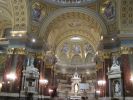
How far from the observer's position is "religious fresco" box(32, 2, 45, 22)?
20562 millimetres

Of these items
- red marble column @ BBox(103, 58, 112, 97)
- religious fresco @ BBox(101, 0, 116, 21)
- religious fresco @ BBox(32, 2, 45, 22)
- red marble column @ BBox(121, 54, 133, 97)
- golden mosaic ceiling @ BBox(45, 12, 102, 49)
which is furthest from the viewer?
golden mosaic ceiling @ BBox(45, 12, 102, 49)

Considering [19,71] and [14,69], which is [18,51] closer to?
[14,69]

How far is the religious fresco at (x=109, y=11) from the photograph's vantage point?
19.8 metres

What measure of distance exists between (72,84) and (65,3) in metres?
14.4

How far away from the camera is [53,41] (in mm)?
26906

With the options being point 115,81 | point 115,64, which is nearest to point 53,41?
point 115,64

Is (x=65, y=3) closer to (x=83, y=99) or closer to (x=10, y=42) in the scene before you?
(x=10, y=42)

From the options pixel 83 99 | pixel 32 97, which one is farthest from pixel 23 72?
pixel 83 99

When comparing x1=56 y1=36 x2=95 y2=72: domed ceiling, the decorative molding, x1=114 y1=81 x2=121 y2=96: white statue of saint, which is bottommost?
x1=114 y1=81 x2=121 y2=96: white statue of saint

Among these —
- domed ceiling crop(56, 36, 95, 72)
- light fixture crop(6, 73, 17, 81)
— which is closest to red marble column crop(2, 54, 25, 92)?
light fixture crop(6, 73, 17, 81)

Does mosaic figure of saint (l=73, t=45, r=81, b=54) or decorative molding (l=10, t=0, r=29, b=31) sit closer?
decorative molding (l=10, t=0, r=29, b=31)

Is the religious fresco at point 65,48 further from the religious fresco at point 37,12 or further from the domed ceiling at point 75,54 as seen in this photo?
the religious fresco at point 37,12

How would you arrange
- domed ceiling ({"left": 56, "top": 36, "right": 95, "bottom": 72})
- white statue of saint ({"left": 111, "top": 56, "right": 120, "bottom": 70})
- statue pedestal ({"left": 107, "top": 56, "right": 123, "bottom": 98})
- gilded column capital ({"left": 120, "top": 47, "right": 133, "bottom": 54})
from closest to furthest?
statue pedestal ({"left": 107, "top": 56, "right": 123, "bottom": 98}) → gilded column capital ({"left": 120, "top": 47, "right": 133, "bottom": 54}) → white statue of saint ({"left": 111, "top": 56, "right": 120, "bottom": 70}) → domed ceiling ({"left": 56, "top": 36, "right": 95, "bottom": 72})

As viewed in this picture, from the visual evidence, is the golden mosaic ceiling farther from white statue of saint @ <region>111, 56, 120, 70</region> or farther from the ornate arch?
white statue of saint @ <region>111, 56, 120, 70</region>
